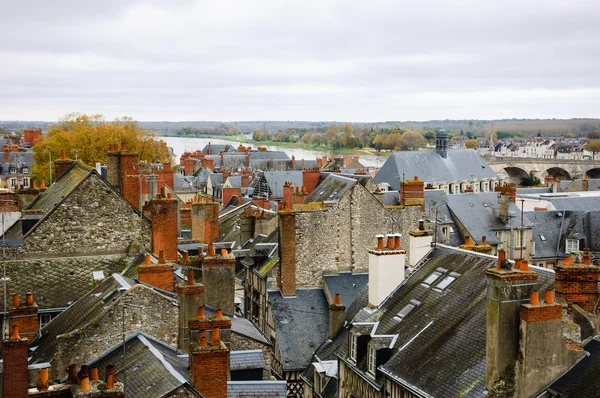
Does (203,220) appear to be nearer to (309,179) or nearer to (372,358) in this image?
(309,179)

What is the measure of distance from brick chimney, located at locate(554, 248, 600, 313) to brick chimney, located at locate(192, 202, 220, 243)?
18172mm

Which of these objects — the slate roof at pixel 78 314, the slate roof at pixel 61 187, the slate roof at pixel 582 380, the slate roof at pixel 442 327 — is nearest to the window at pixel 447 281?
the slate roof at pixel 442 327

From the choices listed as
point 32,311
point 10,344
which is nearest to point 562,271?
point 10,344

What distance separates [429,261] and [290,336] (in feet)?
18.7

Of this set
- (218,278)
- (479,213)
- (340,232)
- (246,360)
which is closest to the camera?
(246,360)

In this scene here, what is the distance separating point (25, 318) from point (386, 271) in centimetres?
863

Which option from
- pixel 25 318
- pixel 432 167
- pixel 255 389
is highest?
pixel 432 167

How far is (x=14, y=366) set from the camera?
11.1 meters

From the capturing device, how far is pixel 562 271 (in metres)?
12.7

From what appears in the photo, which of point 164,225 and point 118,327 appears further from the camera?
point 164,225

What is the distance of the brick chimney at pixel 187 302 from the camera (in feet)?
45.4

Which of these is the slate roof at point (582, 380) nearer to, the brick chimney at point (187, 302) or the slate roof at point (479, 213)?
the brick chimney at point (187, 302)

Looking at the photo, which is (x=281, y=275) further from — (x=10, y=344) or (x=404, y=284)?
(x=10, y=344)

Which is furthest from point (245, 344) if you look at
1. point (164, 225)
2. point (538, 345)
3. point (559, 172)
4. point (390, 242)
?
point (559, 172)
